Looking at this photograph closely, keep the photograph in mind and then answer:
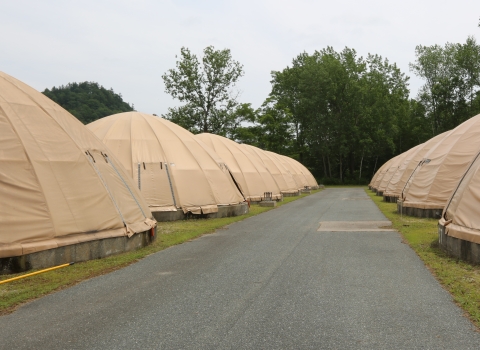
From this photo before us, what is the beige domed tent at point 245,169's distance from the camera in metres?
30.0

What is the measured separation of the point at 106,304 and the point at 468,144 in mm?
17927

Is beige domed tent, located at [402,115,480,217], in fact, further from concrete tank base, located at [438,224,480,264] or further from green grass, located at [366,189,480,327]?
concrete tank base, located at [438,224,480,264]

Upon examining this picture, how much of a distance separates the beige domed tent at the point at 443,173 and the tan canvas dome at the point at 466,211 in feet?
24.7

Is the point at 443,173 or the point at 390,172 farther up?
the point at 390,172

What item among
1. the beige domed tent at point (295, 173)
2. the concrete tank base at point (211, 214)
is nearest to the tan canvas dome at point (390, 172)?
the beige domed tent at point (295, 173)

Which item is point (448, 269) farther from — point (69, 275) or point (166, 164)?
point (166, 164)

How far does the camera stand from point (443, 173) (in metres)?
19.5

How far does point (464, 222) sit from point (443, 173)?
32.7 feet

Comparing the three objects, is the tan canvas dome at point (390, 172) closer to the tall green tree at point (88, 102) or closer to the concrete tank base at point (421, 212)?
the concrete tank base at point (421, 212)

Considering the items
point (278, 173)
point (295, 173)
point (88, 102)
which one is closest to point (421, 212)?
point (278, 173)

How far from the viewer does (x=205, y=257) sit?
10.6 meters

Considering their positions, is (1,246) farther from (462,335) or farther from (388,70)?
(388,70)

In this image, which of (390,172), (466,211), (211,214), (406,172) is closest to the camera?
(466,211)

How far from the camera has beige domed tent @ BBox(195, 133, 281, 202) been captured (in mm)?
29953
